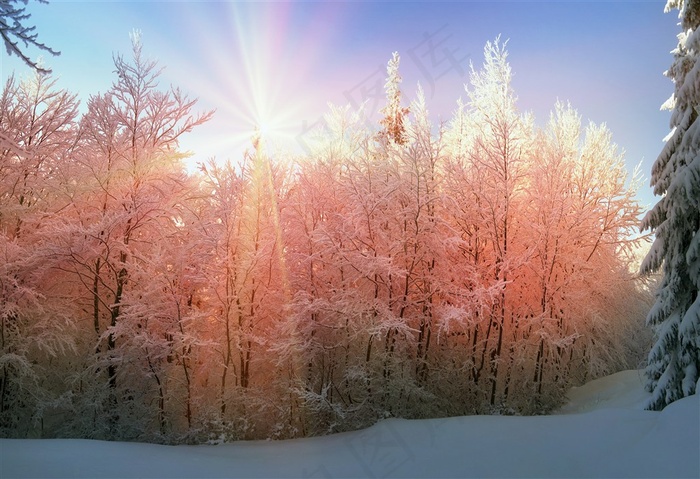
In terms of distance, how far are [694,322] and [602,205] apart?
837 centimetres

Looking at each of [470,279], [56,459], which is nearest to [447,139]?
[470,279]

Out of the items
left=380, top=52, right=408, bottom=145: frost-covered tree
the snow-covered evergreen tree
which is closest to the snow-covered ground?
the snow-covered evergreen tree

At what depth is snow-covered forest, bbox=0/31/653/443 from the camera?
37.2 ft

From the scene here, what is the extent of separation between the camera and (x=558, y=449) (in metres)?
7.14

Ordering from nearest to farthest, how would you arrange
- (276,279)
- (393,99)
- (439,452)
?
(439,452), (276,279), (393,99)

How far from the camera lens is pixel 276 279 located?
40.4 ft

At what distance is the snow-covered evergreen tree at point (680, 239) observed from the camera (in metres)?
7.35

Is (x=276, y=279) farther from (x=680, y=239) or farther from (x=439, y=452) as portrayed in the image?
(x=680, y=239)

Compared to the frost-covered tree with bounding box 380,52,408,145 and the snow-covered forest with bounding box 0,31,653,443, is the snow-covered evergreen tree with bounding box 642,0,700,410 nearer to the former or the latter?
the snow-covered forest with bounding box 0,31,653,443

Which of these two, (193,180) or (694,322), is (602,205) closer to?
(694,322)

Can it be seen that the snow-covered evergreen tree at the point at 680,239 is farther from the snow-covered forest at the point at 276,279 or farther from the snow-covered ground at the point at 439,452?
the snow-covered forest at the point at 276,279

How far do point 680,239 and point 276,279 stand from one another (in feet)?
32.5

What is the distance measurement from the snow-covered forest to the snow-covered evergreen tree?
11.3 ft

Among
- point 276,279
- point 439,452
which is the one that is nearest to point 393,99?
point 276,279
